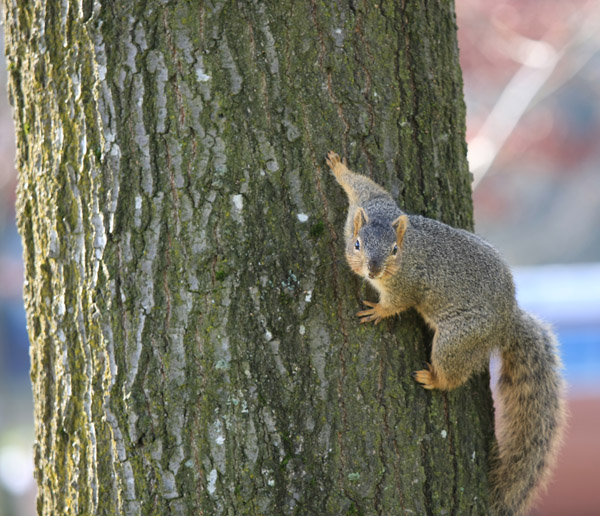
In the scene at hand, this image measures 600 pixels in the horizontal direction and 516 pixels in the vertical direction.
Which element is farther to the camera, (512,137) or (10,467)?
(10,467)

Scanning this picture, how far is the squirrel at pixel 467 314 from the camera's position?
2.20 m

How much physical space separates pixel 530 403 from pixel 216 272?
120cm

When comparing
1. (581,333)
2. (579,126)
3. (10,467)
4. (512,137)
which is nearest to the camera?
(581,333)

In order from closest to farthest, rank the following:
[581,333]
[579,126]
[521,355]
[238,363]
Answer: [238,363], [521,355], [581,333], [579,126]

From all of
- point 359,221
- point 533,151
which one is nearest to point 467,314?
point 359,221

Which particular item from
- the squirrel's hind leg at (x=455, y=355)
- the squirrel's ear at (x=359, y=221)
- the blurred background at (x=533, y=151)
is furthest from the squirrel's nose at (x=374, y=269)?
the blurred background at (x=533, y=151)

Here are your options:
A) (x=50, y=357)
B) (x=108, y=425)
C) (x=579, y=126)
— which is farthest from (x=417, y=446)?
(x=579, y=126)

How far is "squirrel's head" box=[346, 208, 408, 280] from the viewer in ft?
7.17

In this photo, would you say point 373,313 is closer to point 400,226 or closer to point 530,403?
point 400,226

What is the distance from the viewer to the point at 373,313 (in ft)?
6.96

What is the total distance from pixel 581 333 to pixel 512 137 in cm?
164

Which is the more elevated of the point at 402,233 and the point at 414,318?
the point at 402,233

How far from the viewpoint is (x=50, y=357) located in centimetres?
217

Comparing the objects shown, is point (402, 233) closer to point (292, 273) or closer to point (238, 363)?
point (292, 273)
